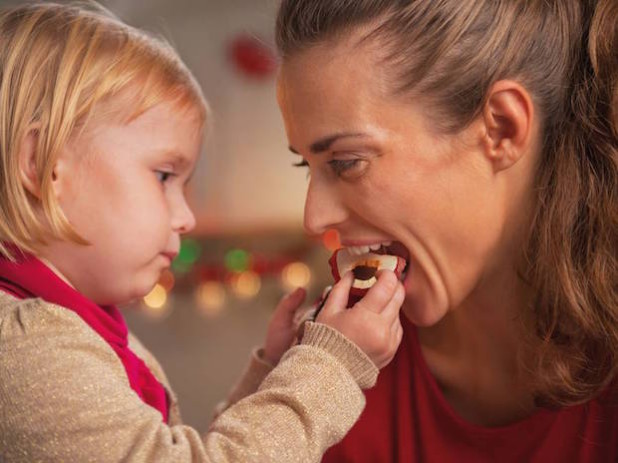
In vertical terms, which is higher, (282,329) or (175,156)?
(175,156)

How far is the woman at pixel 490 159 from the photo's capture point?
3.87 feet

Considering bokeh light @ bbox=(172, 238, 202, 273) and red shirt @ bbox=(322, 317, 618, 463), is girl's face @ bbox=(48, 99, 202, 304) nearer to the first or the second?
red shirt @ bbox=(322, 317, 618, 463)

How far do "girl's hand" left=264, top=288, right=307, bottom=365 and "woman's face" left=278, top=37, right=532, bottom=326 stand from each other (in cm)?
27

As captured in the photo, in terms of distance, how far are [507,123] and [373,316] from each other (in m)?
0.35

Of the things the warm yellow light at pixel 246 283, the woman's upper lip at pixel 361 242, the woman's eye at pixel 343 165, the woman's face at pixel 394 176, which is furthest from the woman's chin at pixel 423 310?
the warm yellow light at pixel 246 283

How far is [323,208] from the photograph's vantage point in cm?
126

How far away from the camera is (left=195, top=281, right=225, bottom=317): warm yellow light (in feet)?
12.2

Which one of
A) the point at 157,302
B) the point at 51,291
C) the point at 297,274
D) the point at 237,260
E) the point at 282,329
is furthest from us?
the point at 157,302

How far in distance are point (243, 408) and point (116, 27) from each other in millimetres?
704

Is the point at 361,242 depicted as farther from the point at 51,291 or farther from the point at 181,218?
the point at 51,291

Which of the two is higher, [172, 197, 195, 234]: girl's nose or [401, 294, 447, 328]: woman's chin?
[172, 197, 195, 234]: girl's nose

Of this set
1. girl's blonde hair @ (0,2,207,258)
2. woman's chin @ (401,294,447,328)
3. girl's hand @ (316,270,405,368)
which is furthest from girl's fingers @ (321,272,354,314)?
girl's blonde hair @ (0,2,207,258)

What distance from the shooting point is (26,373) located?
3.32 ft

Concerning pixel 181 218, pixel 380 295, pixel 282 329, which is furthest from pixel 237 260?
pixel 380 295
